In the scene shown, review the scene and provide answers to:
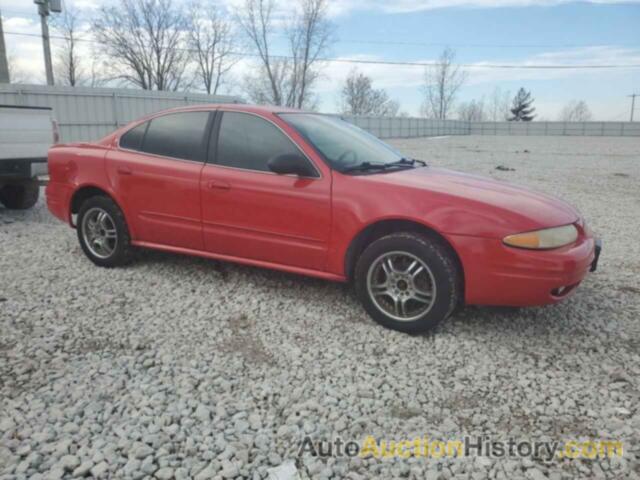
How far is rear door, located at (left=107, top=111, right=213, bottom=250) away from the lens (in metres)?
4.18

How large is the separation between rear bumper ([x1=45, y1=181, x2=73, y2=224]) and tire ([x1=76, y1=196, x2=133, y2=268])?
18 cm

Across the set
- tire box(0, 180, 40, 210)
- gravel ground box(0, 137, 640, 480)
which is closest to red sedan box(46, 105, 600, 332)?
gravel ground box(0, 137, 640, 480)

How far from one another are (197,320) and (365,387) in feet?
4.81

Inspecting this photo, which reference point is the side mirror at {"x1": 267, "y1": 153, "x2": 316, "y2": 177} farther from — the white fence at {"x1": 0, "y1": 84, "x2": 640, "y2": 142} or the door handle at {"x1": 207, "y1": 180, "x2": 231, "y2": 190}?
the white fence at {"x1": 0, "y1": 84, "x2": 640, "y2": 142}

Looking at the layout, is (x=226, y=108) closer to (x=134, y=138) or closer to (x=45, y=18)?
(x=134, y=138)

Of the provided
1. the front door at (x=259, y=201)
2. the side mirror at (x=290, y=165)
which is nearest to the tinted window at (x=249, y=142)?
the front door at (x=259, y=201)

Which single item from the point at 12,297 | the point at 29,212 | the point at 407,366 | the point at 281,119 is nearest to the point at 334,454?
the point at 407,366

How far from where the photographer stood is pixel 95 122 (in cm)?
1677

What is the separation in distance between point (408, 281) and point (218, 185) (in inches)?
66.7

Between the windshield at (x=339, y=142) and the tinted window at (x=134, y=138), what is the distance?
4.66ft

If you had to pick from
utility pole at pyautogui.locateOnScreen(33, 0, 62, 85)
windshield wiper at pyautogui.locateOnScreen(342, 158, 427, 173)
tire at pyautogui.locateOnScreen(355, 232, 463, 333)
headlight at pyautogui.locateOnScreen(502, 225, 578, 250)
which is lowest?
tire at pyautogui.locateOnScreen(355, 232, 463, 333)

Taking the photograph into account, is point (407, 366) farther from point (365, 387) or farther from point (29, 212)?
point (29, 212)

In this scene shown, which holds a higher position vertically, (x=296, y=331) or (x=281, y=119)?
(x=281, y=119)

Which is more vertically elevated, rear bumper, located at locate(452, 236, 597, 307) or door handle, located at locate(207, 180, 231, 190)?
door handle, located at locate(207, 180, 231, 190)
